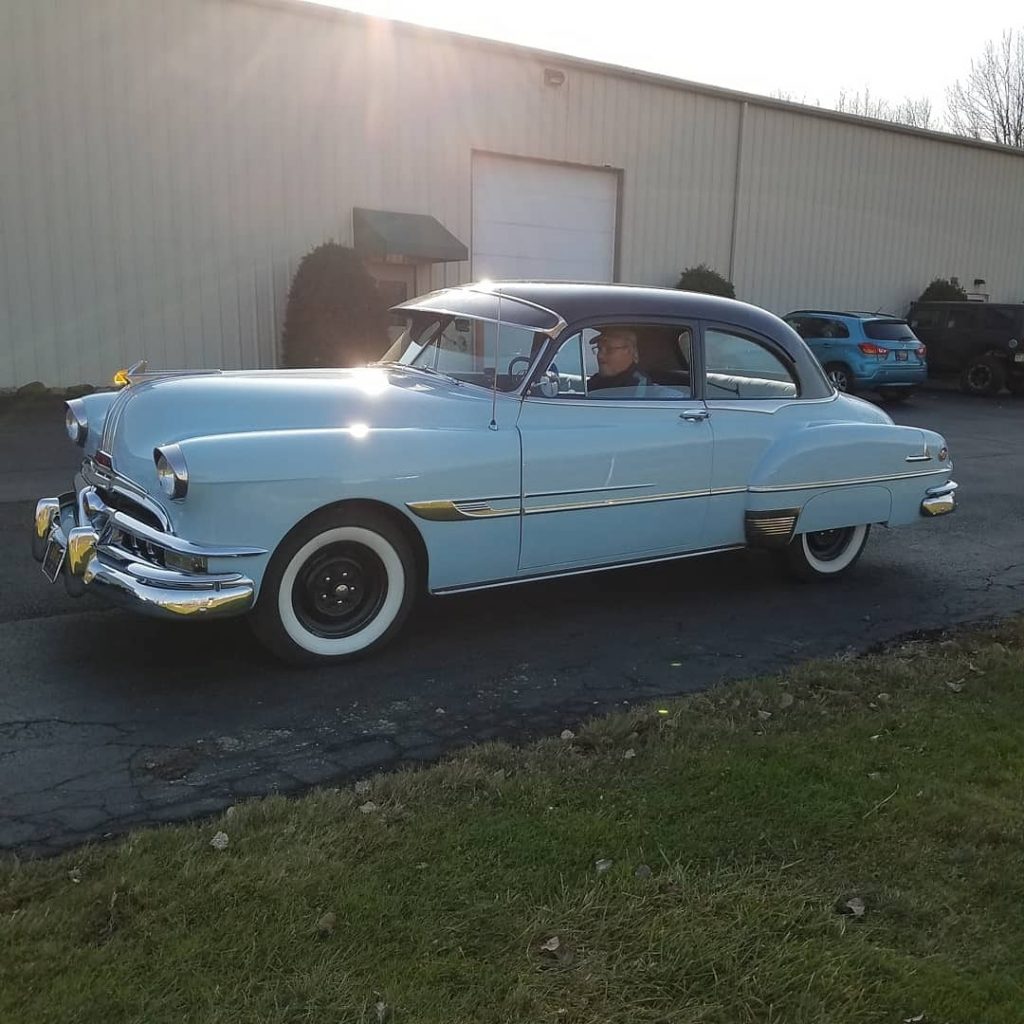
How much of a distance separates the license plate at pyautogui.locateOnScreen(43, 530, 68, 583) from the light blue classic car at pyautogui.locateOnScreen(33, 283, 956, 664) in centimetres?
2

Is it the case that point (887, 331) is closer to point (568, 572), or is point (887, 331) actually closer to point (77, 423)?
point (568, 572)

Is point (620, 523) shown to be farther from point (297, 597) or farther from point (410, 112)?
point (410, 112)

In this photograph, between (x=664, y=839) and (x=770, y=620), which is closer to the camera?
(x=664, y=839)

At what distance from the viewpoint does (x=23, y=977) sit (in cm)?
223

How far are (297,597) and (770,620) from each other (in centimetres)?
259

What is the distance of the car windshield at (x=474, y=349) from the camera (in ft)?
15.8

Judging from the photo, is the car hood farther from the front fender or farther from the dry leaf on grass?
the dry leaf on grass

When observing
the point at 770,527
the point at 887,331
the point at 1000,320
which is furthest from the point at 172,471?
the point at 1000,320

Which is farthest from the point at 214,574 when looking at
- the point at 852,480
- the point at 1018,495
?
the point at 1018,495

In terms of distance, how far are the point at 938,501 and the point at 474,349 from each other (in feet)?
10.4

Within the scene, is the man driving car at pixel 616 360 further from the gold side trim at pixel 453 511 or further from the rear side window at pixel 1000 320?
the rear side window at pixel 1000 320

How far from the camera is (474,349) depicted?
500 cm

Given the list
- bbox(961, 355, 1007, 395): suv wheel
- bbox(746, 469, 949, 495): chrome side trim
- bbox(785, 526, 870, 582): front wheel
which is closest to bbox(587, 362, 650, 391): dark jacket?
bbox(746, 469, 949, 495): chrome side trim

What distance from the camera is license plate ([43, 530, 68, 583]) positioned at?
4.22 meters
